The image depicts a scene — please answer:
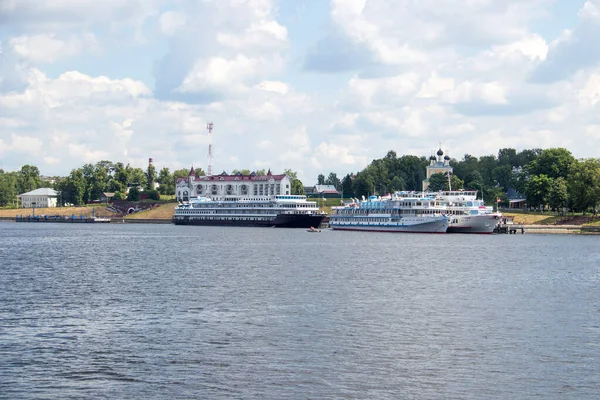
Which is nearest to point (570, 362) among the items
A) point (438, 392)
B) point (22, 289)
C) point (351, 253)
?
point (438, 392)

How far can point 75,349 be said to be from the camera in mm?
37375

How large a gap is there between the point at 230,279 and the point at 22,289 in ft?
55.5

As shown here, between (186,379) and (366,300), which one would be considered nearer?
(186,379)

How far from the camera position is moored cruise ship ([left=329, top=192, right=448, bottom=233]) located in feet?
507

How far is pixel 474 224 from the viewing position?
153 m

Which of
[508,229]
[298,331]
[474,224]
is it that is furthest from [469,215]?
[298,331]

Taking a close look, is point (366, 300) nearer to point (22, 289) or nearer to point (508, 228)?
point (22, 289)

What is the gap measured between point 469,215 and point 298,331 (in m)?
115

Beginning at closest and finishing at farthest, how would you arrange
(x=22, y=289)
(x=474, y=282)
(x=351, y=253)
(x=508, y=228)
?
(x=22, y=289) < (x=474, y=282) < (x=351, y=253) < (x=508, y=228)

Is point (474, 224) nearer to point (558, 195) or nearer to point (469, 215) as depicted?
point (469, 215)

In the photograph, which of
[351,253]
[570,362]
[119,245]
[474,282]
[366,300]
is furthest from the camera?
[119,245]

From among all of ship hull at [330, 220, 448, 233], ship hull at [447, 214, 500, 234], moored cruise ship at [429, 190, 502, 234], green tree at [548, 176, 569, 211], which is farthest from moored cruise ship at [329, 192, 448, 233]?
green tree at [548, 176, 569, 211]

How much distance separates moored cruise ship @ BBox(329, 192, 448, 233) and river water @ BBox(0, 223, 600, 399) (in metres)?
74.5

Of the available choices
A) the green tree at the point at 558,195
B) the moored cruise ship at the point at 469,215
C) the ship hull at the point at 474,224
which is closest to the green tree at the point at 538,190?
the green tree at the point at 558,195
